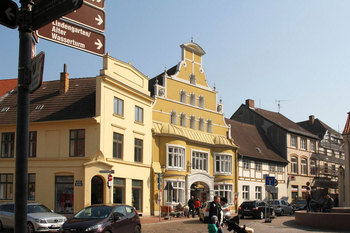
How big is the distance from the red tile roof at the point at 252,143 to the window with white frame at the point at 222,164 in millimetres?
2766

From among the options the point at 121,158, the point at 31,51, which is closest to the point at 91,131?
the point at 121,158

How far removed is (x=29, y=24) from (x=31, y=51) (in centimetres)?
35

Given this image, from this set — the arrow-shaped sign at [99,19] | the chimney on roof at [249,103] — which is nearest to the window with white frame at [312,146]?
the chimney on roof at [249,103]

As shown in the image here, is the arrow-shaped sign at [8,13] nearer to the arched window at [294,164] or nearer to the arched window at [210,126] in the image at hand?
the arched window at [210,126]

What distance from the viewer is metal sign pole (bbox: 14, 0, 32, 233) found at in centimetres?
551

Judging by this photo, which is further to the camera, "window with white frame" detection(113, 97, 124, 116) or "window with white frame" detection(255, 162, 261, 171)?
"window with white frame" detection(255, 162, 261, 171)

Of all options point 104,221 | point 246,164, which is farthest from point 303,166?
point 104,221

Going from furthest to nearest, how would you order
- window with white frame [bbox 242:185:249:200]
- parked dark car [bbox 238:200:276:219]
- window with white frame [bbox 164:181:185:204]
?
window with white frame [bbox 242:185:249:200], window with white frame [bbox 164:181:185:204], parked dark car [bbox 238:200:276:219]

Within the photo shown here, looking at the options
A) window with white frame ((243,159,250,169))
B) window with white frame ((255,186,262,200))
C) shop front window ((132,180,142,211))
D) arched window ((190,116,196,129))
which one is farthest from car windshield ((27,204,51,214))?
window with white frame ((255,186,262,200))

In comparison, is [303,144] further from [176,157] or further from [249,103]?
[176,157]

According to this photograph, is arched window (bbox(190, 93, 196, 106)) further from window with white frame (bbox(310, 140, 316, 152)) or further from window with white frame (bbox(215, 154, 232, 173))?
window with white frame (bbox(310, 140, 316, 152))

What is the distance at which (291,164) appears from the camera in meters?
56.5

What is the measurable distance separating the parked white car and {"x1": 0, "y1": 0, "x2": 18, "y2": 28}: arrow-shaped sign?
16112 mm

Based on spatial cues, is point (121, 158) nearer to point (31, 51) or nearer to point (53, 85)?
point (53, 85)
